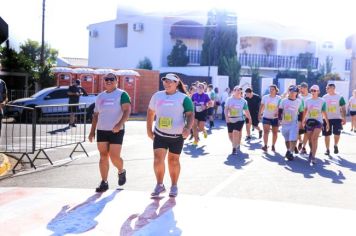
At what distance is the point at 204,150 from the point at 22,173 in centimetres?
502

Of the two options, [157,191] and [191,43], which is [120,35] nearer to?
[191,43]

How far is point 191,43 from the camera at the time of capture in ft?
128

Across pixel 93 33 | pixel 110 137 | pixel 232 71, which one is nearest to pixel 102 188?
pixel 110 137

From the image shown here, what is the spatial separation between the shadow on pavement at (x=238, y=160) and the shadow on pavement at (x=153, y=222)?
3.97 m

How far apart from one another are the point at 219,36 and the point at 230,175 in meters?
26.6

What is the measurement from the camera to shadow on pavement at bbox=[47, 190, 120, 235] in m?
5.76

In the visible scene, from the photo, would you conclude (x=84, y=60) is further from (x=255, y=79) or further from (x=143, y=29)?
(x=255, y=79)

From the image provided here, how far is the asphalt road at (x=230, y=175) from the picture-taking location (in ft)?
25.9

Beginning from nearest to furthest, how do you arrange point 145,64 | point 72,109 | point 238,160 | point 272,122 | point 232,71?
point 238,160, point 272,122, point 72,109, point 232,71, point 145,64

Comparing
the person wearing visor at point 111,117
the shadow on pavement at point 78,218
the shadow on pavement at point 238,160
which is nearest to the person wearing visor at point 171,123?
the person wearing visor at point 111,117

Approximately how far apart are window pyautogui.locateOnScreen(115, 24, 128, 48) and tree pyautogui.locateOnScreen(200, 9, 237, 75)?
7.78 metres

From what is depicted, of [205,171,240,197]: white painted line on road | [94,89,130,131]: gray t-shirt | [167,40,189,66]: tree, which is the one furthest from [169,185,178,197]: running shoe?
[167,40,189,66]: tree

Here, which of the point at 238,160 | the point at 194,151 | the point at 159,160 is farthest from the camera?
the point at 194,151

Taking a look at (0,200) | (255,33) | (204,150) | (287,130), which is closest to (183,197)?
(0,200)
